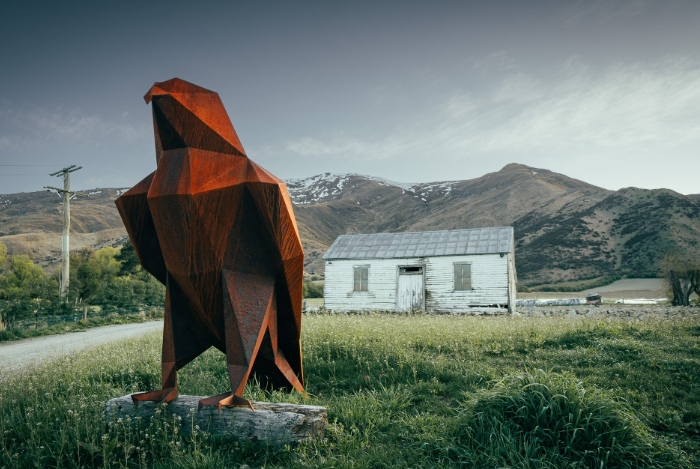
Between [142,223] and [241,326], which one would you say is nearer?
[241,326]

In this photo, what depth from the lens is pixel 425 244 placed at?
2416 cm

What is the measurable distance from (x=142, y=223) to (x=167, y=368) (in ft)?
4.91

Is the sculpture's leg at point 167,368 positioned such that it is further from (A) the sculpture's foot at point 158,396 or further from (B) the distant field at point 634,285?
(B) the distant field at point 634,285

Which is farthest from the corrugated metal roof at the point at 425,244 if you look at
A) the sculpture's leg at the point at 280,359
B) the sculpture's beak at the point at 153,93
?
the sculpture's beak at the point at 153,93

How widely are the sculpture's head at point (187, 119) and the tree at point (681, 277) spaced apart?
27476mm

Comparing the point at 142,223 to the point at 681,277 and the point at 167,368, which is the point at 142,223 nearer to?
the point at 167,368

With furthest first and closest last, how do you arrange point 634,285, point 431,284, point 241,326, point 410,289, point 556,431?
point 634,285 → point 410,289 → point 431,284 → point 241,326 → point 556,431

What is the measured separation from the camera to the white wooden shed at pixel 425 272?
71.5ft

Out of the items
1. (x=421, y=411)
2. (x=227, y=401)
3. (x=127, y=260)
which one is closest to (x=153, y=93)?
(x=227, y=401)

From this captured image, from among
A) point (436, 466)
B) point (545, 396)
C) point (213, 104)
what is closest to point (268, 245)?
point (213, 104)

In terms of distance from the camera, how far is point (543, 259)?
68062mm

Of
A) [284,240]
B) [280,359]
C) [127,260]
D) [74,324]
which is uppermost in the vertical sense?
[127,260]

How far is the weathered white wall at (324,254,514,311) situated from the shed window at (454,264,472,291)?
8.0 inches

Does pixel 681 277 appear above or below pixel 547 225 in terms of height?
below
